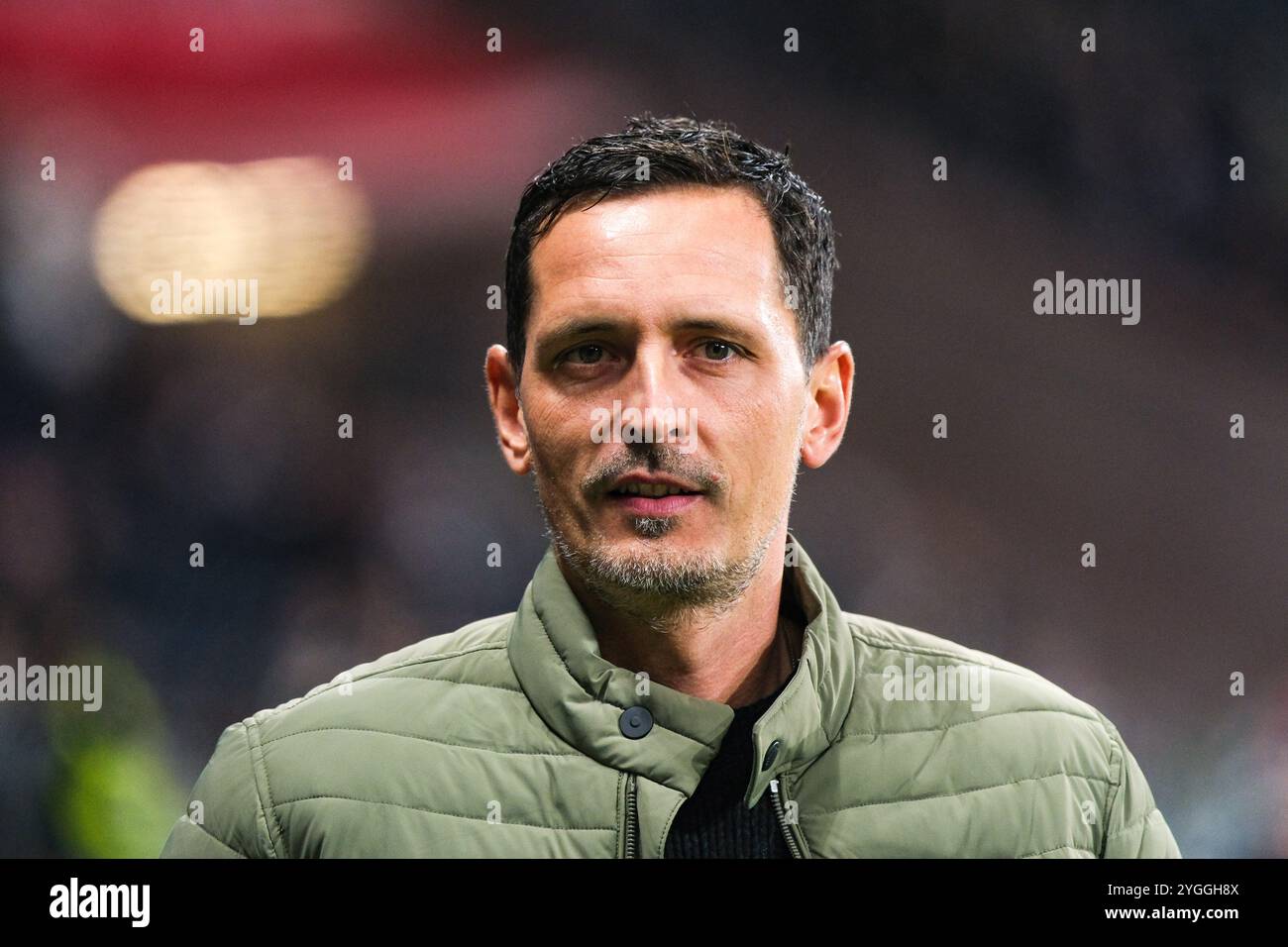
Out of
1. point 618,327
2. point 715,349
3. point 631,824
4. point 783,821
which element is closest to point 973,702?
point 783,821

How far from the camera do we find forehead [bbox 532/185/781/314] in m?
2.29

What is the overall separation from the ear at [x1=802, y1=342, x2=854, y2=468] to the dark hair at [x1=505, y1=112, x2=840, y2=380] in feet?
0.13

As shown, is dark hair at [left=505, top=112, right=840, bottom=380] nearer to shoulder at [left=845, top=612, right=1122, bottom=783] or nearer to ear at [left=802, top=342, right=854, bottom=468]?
ear at [left=802, top=342, right=854, bottom=468]

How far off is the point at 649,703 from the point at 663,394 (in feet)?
1.79

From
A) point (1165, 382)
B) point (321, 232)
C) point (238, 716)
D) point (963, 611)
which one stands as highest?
point (321, 232)

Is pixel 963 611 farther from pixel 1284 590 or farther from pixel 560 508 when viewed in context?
pixel 560 508

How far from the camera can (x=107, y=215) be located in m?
2.91

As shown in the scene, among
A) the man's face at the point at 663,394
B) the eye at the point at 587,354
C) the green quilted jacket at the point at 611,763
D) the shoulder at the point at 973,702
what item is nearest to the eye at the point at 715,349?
→ the man's face at the point at 663,394

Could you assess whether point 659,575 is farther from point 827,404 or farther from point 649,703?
point 827,404

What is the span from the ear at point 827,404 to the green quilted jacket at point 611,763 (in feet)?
0.63

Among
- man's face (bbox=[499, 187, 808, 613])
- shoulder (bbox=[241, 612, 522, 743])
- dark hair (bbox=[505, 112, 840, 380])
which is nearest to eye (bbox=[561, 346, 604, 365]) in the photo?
man's face (bbox=[499, 187, 808, 613])

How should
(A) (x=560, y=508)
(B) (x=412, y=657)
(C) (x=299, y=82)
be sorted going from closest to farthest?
(A) (x=560, y=508)
(B) (x=412, y=657)
(C) (x=299, y=82)
